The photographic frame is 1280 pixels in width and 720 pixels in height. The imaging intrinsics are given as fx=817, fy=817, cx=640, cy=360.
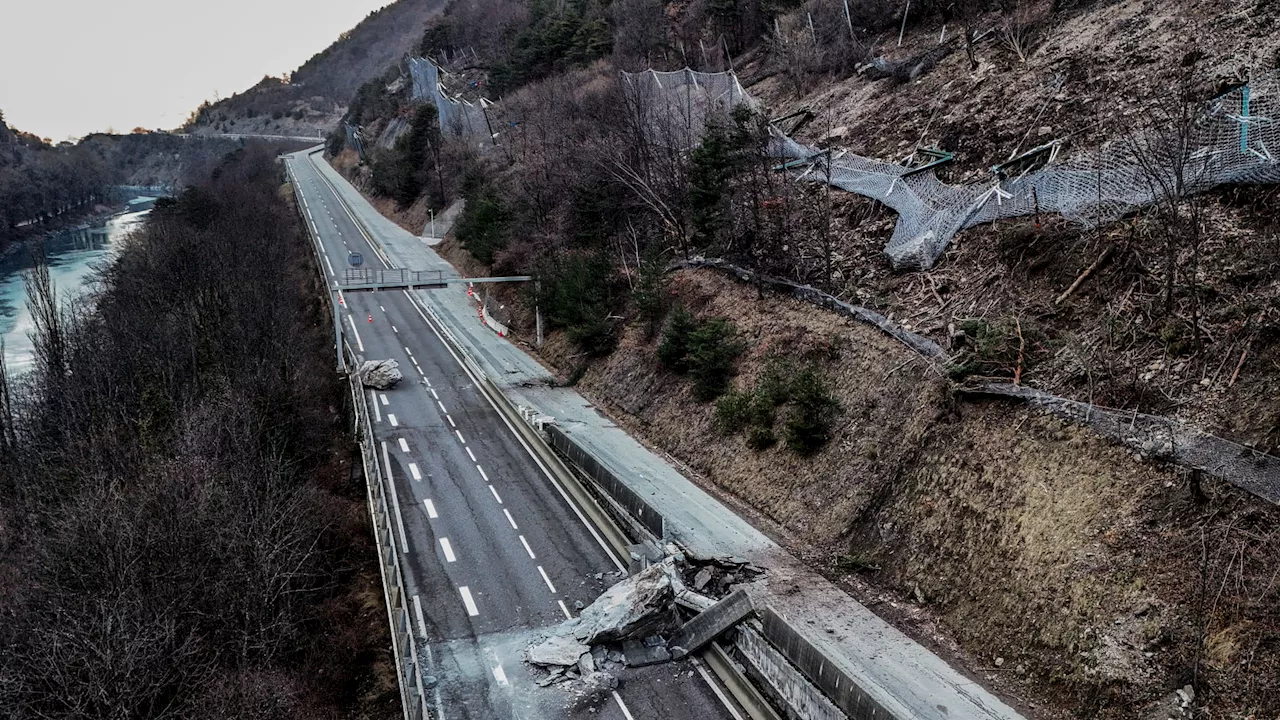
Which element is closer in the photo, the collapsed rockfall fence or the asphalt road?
the collapsed rockfall fence

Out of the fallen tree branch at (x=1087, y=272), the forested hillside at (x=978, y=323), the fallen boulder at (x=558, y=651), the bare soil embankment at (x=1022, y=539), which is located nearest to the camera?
the bare soil embankment at (x=1022, y=539)

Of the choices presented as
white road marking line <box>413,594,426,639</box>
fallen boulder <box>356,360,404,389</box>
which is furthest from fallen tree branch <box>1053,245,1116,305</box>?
fallen boulder <box>356,360,404,389</box>

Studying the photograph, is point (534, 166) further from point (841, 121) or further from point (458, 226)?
point (841, 121)

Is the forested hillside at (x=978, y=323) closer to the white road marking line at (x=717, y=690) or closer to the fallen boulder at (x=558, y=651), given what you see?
the white road marking line at (x=717, y=690)

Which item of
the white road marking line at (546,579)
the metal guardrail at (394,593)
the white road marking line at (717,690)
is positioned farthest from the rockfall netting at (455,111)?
the white road marking line at (717,690)

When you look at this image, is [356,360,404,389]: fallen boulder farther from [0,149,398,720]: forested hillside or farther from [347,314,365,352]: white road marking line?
[347,314,365,352]: white road marking line

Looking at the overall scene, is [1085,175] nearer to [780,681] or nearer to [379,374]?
[780,681]
